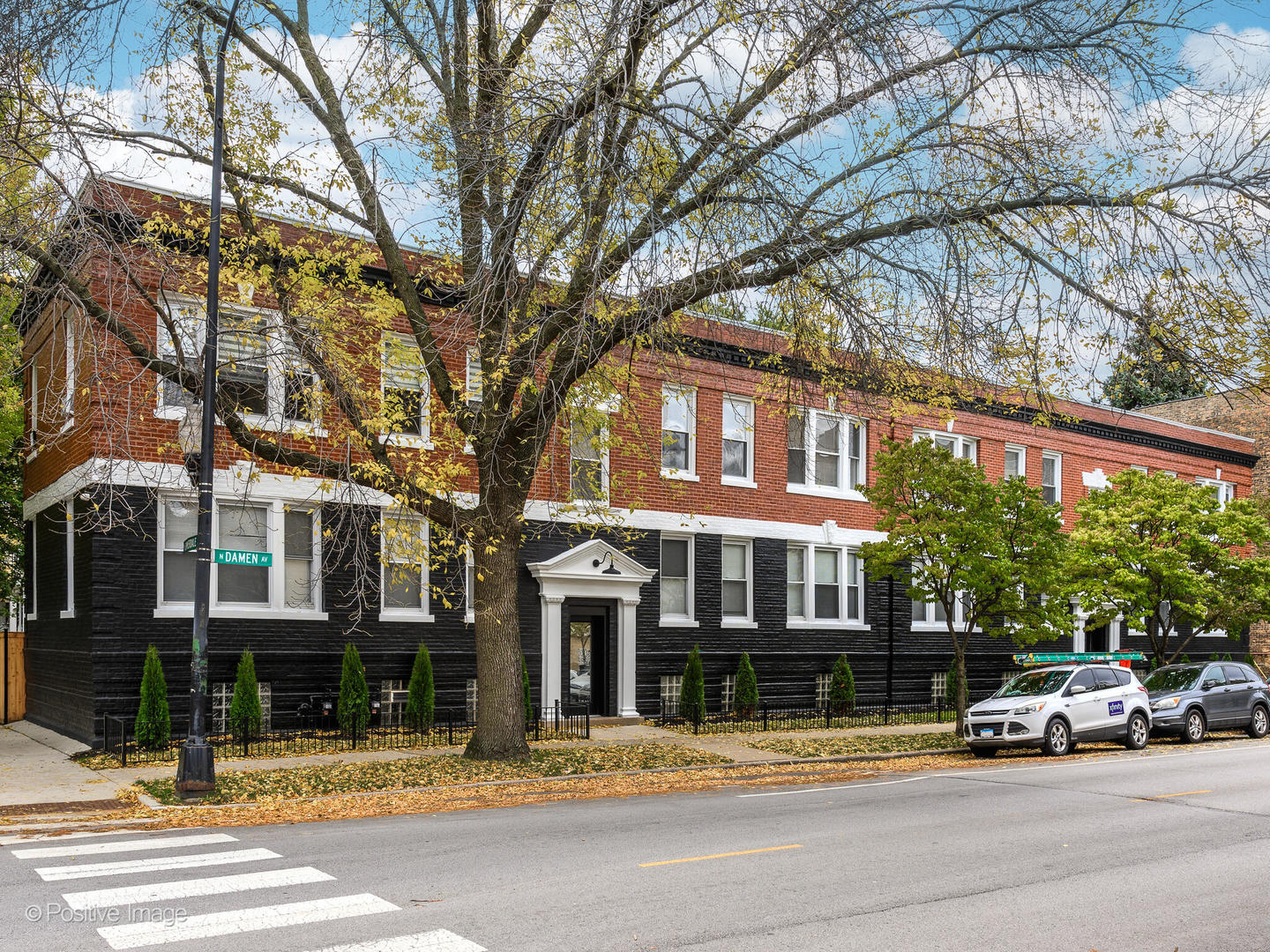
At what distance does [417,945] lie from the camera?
6762 mm

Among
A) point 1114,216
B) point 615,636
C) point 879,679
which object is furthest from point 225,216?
point 879,679

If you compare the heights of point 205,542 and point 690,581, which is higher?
point 205,542

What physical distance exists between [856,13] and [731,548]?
56.6 ft

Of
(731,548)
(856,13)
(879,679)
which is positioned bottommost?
(879,679)

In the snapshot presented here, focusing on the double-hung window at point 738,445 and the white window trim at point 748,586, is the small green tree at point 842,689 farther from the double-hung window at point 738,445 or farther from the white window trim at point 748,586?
the double-hung window at point 738,445

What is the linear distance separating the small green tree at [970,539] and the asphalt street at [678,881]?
856cm

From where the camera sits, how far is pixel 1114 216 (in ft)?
42.2

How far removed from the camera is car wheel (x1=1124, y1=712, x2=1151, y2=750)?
2203cm

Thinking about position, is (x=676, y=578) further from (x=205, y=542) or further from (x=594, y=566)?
(x=205, y=542)

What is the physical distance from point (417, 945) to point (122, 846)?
5.27 metres

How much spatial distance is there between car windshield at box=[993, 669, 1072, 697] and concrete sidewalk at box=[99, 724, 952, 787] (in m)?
3.28

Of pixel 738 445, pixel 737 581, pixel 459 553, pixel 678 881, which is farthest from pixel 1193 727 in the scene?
pixel 678 881

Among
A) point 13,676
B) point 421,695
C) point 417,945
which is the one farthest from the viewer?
point 13,676

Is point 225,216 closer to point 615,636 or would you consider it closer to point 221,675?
point 221,675
